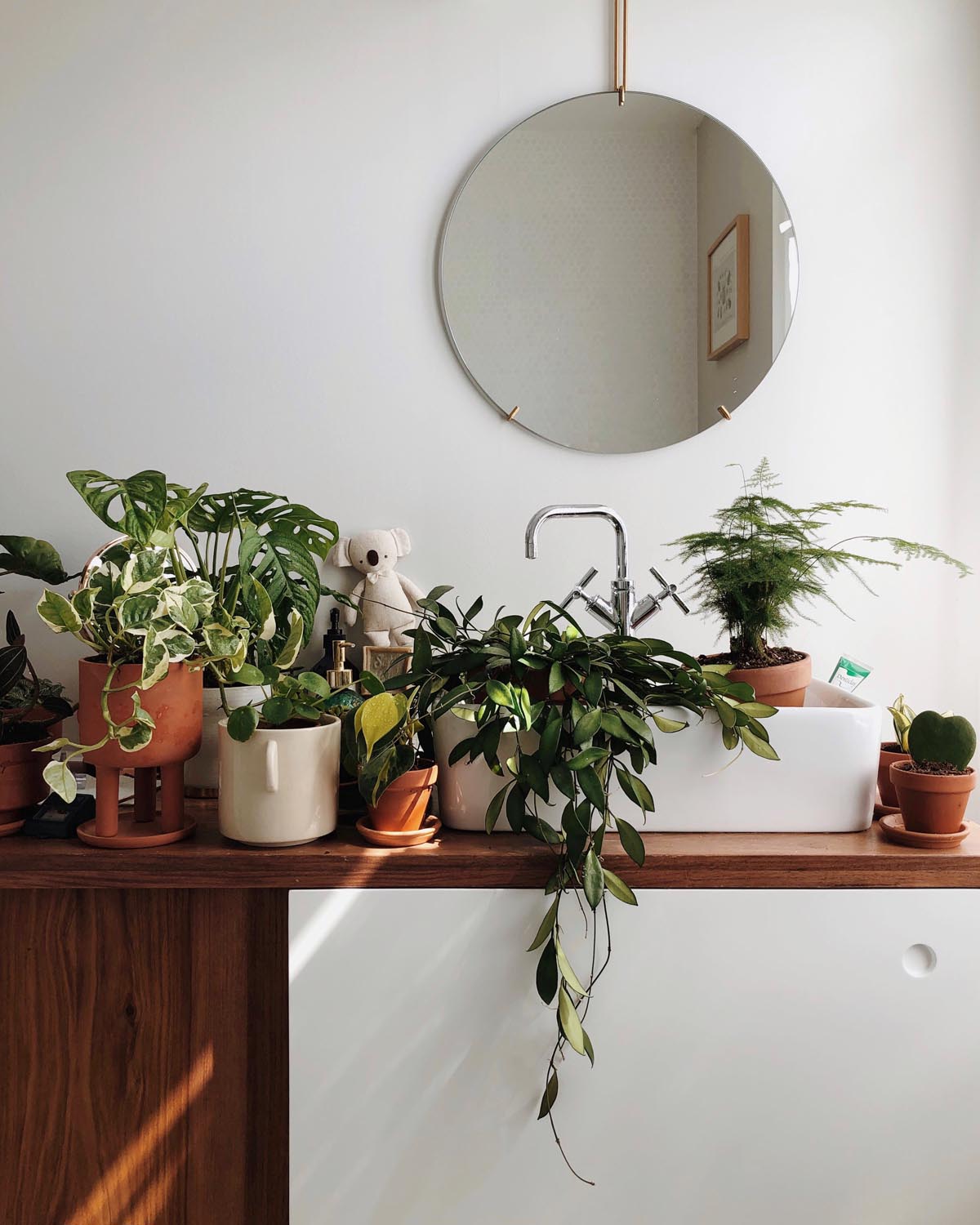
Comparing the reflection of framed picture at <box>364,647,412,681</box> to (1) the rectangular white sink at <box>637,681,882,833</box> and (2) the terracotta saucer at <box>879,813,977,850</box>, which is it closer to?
(1) the rectangular white sink at <box>637,681,882,833</box>

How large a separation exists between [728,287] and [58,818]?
120 cm

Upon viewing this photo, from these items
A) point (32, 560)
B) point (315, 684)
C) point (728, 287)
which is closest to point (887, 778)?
point (315, 684)

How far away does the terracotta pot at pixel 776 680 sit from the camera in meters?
1.02

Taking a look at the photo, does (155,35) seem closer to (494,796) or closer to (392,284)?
(392,284)

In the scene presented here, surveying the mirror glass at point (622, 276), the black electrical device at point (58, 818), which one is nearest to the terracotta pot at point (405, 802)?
the black electrical device at point (58, 818)

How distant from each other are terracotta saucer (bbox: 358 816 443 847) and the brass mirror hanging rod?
1147 millimetres

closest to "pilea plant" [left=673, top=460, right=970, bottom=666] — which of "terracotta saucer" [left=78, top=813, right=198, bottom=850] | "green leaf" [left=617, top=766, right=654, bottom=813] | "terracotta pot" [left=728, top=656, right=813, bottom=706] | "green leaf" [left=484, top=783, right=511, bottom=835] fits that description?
"terracotta pot" [left=728, top=656, right=813, bottom=706]

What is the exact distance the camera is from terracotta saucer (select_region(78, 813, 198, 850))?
0.92 m

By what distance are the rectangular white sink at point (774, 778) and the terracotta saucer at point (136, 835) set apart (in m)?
0.47

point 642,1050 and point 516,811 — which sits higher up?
point 516,811

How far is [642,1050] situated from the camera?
93 cm

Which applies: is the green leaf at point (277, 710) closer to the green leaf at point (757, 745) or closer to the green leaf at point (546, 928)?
the green leaf at point (546, 928)

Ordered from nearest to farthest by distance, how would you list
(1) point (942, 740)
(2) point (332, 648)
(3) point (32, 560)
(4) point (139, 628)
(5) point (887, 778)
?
(4) point (139, 628), (1) point (942, 740), (5) point (887, 778), (3) point (32, 560), (2) point (332, 648)

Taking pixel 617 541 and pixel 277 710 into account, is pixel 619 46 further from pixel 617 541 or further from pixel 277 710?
pixel 277 710
